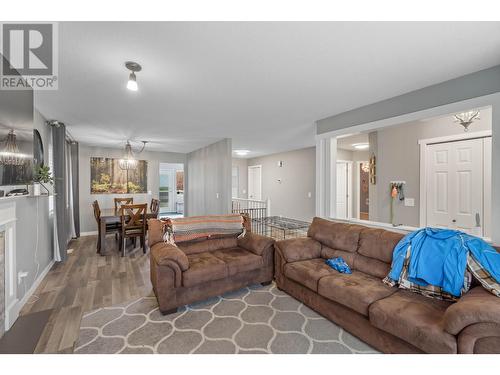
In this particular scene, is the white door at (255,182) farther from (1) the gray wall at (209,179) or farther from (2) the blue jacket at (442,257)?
(2) the blue jacket at (442,257)

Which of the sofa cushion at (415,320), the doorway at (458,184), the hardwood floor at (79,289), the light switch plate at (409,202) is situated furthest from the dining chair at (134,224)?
the doorway at (458,184)

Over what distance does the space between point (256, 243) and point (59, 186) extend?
3.51 m

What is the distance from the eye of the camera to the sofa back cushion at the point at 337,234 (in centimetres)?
274

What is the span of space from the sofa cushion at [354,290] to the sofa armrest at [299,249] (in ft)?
1.89

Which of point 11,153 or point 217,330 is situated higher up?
point 11,153

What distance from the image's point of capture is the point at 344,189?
6695 mm

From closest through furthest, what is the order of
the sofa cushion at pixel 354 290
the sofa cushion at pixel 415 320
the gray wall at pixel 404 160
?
1. the sofa cushion at pixel 415 320
2. the sofa cushion at pixel 354 290
3. the gray wall at pixel 404 160

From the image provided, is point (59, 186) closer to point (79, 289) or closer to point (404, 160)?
point (79, 289)

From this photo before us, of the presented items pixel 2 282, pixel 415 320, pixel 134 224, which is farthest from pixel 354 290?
pixel 134 224

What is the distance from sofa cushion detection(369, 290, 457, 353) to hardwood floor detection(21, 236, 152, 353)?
250cm

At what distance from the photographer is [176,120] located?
390 cm

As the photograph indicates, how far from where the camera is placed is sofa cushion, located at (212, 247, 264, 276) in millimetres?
2730

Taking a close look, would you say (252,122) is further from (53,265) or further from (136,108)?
(53,265)

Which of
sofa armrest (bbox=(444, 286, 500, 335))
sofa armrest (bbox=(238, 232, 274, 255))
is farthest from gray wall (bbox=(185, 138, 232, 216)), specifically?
sofa armrest (bbox=(444, 286, 500, 335))
